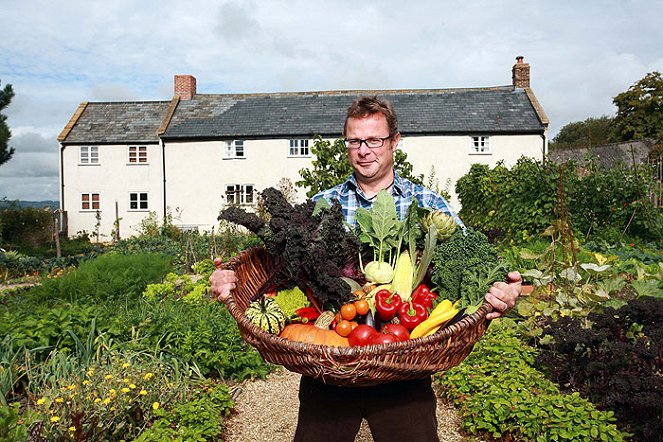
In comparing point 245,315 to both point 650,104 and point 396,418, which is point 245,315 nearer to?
point 396,418

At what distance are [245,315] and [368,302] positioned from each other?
0.45 metres

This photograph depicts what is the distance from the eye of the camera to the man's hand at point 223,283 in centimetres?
191

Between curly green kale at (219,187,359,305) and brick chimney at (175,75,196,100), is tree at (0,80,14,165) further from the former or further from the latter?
curly green kale at (219,187,359,305)

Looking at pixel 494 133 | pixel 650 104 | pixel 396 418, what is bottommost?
pixel 396 418

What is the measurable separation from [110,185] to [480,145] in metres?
17.6

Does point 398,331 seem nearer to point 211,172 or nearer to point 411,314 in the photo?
point 411,314

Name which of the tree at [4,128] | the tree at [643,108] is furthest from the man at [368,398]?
the tree at [643,108]

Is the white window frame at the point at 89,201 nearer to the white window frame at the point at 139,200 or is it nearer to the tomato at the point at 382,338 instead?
the white window frame at the point at 139,200

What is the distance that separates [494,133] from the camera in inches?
853

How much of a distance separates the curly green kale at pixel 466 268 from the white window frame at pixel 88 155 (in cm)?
2522

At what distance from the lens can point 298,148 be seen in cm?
2255

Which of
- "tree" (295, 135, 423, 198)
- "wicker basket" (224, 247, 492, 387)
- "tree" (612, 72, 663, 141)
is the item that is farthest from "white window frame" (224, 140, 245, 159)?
"tree" (612, 72, 663, 141)

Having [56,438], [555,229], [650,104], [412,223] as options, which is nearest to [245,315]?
[412,223]

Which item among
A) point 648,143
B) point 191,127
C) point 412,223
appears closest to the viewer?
point 412,223
